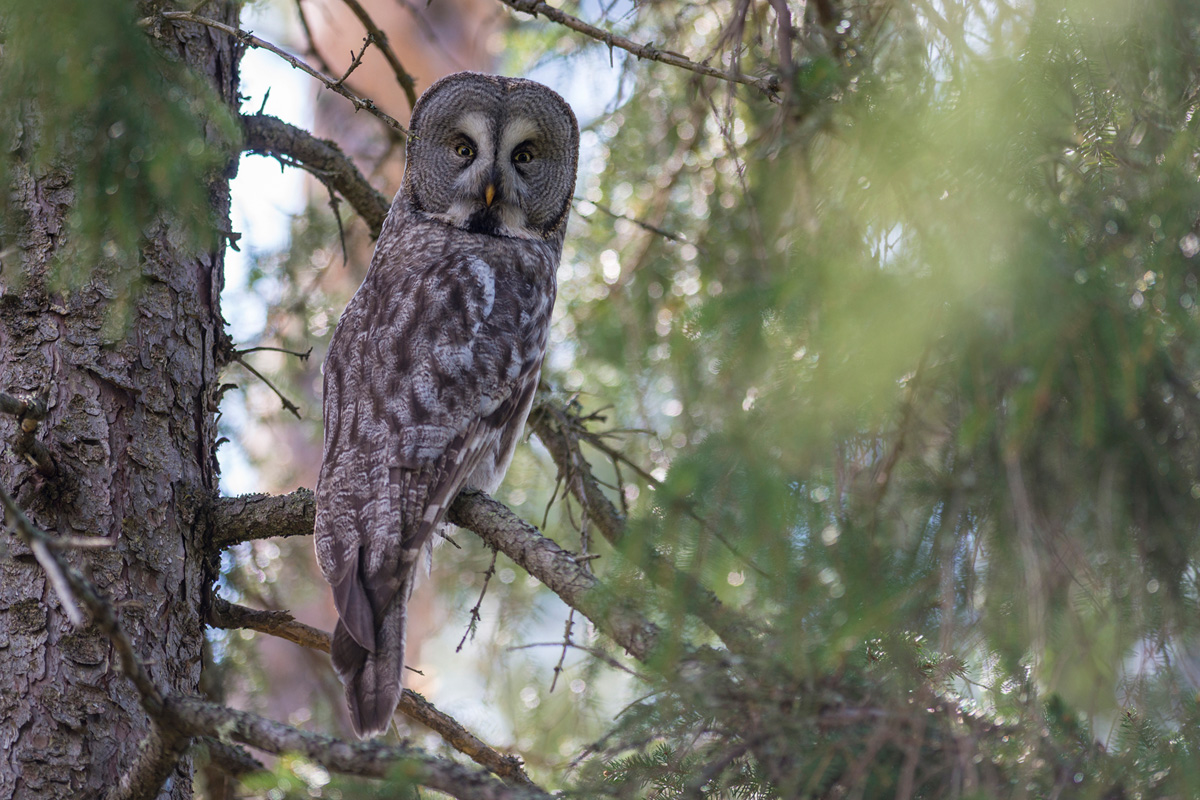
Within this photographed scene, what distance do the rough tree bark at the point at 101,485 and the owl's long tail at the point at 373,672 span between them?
38 centimetres

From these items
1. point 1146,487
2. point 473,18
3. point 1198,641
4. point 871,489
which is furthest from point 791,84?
point 473,18

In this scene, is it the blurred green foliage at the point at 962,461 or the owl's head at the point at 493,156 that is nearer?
the blurred green foliage at the point at 962,461

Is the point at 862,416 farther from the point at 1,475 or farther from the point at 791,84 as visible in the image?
the point at 1,475

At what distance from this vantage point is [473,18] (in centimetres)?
777

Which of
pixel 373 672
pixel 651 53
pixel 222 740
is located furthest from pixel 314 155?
pixel 222 740

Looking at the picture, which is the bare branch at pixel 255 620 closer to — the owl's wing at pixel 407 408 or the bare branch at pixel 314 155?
the owl's wing at pixel 407 408

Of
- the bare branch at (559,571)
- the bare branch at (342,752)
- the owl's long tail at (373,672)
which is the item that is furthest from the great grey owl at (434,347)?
the bare branch at (342,752)

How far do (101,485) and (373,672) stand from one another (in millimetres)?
816

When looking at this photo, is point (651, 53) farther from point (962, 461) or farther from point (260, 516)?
point (260, 516)

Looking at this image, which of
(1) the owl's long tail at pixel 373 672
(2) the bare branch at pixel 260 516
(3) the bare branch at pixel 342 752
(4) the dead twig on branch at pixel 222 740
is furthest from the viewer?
(2) the bare branch at pixel 260 516

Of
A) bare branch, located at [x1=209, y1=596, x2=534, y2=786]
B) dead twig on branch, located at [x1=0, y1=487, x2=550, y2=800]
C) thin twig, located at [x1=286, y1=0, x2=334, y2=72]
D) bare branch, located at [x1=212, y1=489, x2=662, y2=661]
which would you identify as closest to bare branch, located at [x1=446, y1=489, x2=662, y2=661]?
bare branch, located at [x1=212, y1=489, x2=662, y2=661]

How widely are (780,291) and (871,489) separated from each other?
42 centimetres

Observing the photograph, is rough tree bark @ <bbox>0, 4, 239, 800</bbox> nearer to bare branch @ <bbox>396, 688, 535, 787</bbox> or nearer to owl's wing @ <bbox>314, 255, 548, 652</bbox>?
owl's wing @ <bbox>314, 255, 548, 652</bbox>

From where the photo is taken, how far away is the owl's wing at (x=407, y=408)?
8.25 feet
